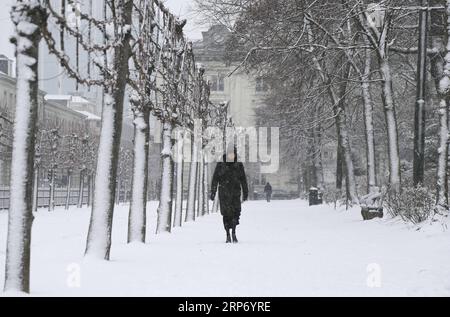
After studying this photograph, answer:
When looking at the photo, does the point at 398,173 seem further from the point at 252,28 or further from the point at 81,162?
the point at 81,162

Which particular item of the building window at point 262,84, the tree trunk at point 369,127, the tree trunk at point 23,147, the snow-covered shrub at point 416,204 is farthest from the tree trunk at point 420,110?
the tree trunk at point 23,147

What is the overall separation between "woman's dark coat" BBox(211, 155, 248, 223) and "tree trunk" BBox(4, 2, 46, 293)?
22.4 ft

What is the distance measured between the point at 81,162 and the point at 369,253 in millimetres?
39927

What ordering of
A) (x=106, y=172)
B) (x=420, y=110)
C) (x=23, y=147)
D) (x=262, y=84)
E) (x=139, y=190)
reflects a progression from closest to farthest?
1. (x=23, y=147)
2. (x=106, y=172)
3. (x=139, y=190)
4. (x=420, y=110)
5. (x=262, y=84)

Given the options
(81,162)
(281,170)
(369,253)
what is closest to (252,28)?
(369,253)

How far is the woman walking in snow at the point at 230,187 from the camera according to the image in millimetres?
13344

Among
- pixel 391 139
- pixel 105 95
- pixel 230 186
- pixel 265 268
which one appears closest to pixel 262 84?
pixel 391 139

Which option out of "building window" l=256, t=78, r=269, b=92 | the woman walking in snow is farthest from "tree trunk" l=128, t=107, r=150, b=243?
"building window" l=256, t=78, r=269, b=92

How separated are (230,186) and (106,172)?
415 cm

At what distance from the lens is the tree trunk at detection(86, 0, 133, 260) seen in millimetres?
9828

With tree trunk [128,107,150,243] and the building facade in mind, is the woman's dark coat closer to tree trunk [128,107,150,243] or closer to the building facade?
tree trunk [128,107,150,243]

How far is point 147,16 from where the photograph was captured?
1491cm

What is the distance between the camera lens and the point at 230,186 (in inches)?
532

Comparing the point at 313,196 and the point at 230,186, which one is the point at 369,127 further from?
the point at 313,196
